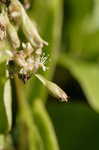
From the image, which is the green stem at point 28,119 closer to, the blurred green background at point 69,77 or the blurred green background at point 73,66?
the blurred green background at point 69,77

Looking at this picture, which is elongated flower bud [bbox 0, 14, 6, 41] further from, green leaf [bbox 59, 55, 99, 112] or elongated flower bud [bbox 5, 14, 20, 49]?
green leaf [bbox 59, 55, 99, 112]

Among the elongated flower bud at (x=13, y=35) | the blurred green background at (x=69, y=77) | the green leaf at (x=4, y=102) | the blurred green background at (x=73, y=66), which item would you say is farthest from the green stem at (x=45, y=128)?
the elongated flower bud at (x=13, y=35)

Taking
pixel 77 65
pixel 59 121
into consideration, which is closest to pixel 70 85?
pixel 77 65

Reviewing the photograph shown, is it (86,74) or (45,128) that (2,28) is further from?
(86,74)

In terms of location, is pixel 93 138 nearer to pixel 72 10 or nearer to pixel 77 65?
pixel 77 65

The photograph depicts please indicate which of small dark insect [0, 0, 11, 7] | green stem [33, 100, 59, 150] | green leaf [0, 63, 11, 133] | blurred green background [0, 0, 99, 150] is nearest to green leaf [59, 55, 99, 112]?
blurred green background [0, 0, 99, 150]

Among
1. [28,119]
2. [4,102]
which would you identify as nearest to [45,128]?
[28,119]
